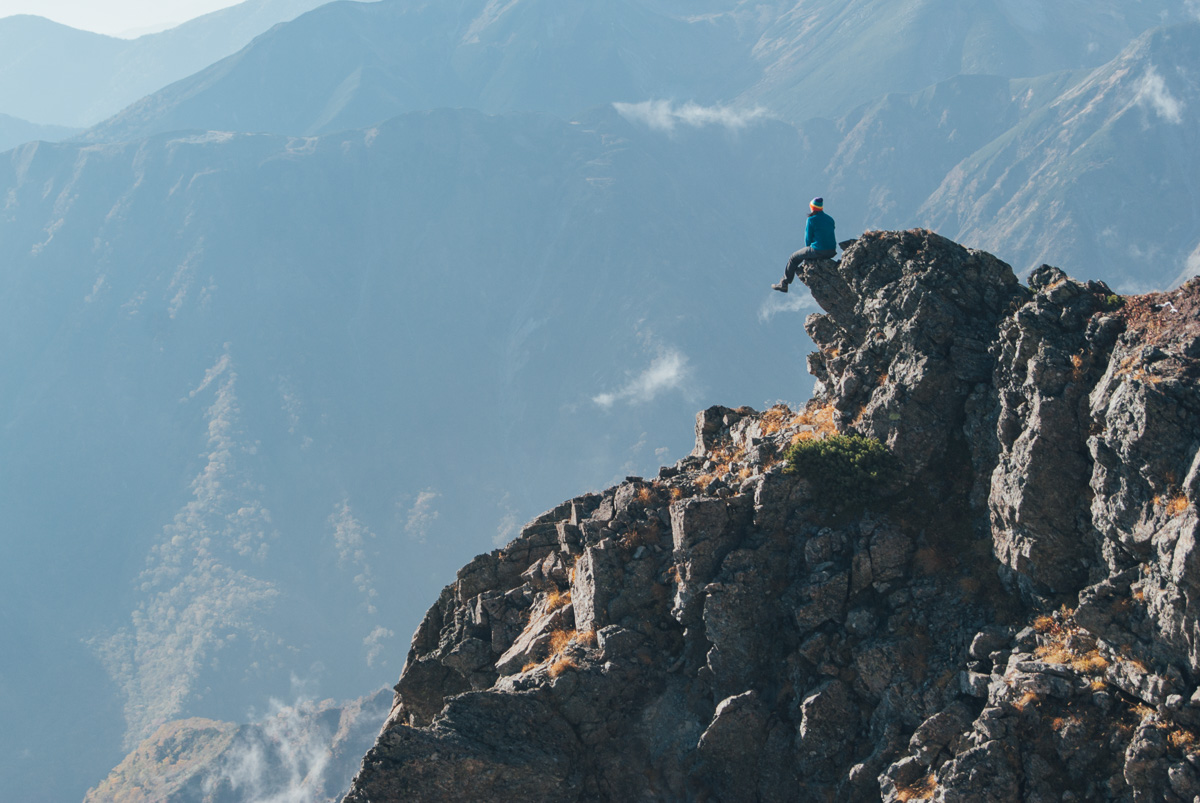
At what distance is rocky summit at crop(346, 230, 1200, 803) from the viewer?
19.4 metres

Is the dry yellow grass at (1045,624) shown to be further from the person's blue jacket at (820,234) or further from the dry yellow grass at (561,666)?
the person's blue jacket at (820,234)

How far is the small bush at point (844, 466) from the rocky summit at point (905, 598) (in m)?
0.14

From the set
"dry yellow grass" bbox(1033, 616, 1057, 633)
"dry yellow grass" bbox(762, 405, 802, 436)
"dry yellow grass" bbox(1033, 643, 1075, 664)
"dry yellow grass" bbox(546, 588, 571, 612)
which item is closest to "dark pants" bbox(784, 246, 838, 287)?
"dry yellow grass" bbox(762, 405, 802, 436)

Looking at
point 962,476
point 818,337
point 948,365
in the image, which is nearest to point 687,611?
point 962,476

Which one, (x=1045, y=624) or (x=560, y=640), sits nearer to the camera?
(x=1045, y=624)

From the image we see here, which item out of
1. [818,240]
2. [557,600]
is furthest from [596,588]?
[818,240]

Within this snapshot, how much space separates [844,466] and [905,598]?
14.6ft

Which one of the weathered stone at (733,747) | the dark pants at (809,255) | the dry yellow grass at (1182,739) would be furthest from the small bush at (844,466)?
the dry yellow grass at (1182,739)

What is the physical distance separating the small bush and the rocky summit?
0.14 m

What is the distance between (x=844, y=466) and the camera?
27.2 meters

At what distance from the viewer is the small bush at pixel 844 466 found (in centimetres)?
2667

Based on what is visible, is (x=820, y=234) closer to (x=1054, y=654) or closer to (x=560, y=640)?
(x=560, y=640)

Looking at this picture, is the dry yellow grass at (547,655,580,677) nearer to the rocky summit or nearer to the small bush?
the rocky summit

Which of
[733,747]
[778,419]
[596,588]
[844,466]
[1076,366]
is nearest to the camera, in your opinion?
[1076,366]
